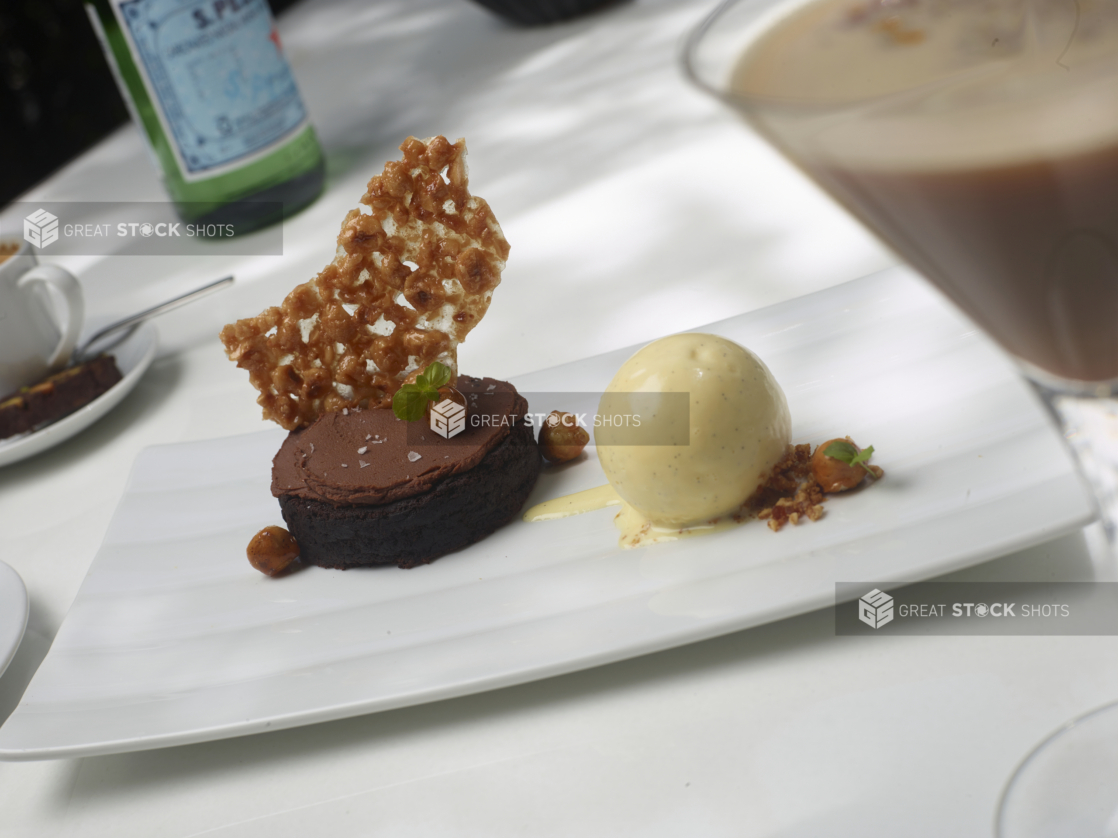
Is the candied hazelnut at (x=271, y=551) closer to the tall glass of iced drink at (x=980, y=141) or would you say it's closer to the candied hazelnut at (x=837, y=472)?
the candied hazelnut at (x=837, y=472)

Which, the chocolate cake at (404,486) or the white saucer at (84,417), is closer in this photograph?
the chocolate cake at (404,486)

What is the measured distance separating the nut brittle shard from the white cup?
0.73 meters

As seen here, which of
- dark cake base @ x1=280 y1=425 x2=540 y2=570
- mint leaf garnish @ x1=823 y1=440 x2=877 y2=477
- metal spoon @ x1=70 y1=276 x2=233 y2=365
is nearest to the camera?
mint leaf garnish @ x1=823 y1=440 x2=877 y2=477

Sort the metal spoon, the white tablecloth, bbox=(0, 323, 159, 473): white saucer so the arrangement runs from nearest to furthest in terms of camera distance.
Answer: the white tablecloth → bbox=(0, 323, 159, 473): white saucer → the metal spoon

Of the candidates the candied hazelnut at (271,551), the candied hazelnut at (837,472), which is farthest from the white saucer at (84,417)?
the candied hazelnut at (837,472)

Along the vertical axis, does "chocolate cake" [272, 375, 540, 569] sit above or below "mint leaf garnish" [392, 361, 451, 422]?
below

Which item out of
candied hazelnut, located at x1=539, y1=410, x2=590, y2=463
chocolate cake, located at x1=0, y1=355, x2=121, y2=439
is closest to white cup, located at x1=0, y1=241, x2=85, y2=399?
chocolate cake, located at x1=0, y1=355, x2=121, y2=439

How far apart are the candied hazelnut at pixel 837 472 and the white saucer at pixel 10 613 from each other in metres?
0.98

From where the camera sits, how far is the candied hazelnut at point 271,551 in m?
1.30

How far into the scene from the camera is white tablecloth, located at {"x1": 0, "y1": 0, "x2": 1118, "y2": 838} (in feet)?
2.97

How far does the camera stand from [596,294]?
6.63 feet

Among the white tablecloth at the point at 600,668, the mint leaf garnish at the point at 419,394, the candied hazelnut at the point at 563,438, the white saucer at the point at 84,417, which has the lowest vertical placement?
the white tablecloth at the point at 600,668

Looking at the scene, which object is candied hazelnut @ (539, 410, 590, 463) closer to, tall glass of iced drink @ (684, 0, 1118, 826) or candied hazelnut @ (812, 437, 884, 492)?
candied hazelnut @ (812, 437, 884, 492)

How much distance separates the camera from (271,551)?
51.3 inches
